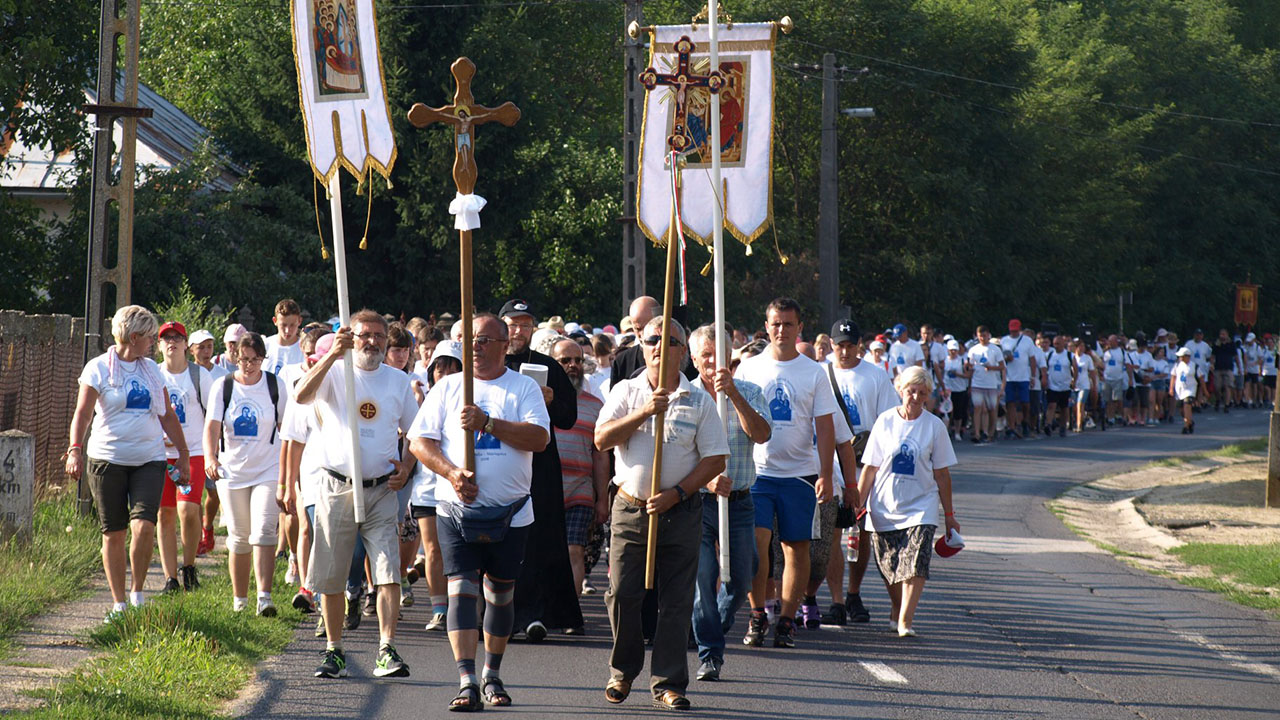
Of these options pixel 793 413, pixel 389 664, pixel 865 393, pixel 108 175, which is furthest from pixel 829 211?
pixel 389 664

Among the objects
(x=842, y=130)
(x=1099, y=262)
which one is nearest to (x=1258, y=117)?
(x=1099, y=262)

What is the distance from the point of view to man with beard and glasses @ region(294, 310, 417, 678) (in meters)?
8.24

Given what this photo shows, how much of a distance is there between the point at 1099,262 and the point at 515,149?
96.4 feet

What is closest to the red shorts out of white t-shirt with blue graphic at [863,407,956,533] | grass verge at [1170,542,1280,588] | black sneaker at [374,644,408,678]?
black sneaker at [374,644,408,678]

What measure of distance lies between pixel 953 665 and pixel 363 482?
11.4 feet

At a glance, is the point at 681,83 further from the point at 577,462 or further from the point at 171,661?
the point at 171,661

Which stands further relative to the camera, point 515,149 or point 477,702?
point 515,149

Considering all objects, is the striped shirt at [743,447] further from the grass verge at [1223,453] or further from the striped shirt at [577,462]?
the grass verge at [1223,453]

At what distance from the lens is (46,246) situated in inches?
957

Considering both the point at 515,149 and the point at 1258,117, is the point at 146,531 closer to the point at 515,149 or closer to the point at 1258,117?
the point at 515,149

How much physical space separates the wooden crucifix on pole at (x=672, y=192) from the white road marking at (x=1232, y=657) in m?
3.75

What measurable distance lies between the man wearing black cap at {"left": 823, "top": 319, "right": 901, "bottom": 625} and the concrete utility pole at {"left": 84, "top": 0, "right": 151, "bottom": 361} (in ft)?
19.6

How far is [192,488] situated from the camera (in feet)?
36.8

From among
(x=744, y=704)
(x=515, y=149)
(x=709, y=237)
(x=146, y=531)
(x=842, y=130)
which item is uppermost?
(x=842, y=130)
